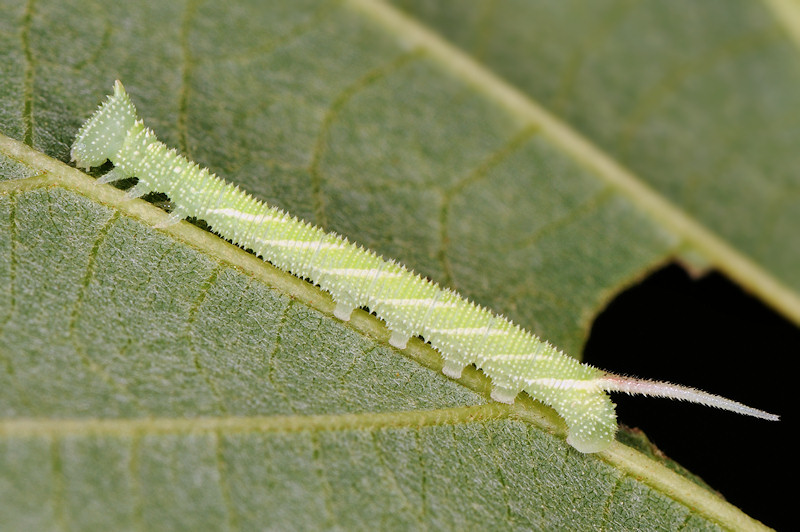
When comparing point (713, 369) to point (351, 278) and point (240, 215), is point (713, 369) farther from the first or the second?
point (240, 215)

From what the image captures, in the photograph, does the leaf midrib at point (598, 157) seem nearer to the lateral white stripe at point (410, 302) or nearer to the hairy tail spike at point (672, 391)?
the hairy tail spike at point (672, 391)

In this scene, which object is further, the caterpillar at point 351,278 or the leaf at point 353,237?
the caterpillar at point 351,278

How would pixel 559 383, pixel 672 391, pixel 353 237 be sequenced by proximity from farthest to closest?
pixel 353 237 < pixel 559 383 < pixel 672 391

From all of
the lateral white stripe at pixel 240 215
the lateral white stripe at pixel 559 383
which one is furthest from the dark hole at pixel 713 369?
the lateral white stripe at pixel 240 215

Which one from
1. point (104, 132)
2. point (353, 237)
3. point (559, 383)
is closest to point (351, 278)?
point (353, 237)

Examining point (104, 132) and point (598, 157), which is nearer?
point (104, 132)

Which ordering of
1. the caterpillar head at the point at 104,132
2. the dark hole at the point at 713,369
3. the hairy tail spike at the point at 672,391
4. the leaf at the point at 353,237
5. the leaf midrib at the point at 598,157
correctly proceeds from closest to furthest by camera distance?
the leaf at the point at 353,237, the hairy tail spike at the point at 672,391, the caterpillar head at the point at 104,132, the dark hole at the point at 713,369, the leaf midrib at the point at 598,157
